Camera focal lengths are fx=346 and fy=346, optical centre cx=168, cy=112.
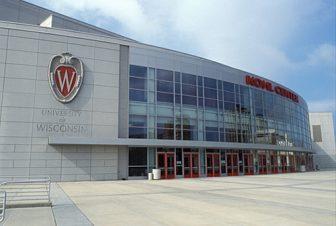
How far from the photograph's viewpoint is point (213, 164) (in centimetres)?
3403

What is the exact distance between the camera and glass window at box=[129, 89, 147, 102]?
30.1 meters

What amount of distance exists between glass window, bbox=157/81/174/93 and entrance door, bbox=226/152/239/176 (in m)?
9.34

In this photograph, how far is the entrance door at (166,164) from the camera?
30.5 meters

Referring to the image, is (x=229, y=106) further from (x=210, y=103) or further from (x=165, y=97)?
(x=165, y=97)

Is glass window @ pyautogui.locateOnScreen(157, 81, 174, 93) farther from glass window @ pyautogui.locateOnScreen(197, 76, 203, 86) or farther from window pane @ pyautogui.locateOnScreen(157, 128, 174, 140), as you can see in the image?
window pane @ pyautogui.locateOnScreen(157, 128, 174, 140)

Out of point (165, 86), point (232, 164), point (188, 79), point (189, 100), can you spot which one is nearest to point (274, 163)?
point (232, 164)

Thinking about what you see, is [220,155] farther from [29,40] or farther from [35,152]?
[29,40]

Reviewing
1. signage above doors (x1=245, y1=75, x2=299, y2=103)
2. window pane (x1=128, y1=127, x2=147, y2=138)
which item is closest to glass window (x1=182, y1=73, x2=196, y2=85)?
window pane (x1=128, y1=127, x2=147, y2=138)

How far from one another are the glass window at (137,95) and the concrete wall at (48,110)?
4.67 feet

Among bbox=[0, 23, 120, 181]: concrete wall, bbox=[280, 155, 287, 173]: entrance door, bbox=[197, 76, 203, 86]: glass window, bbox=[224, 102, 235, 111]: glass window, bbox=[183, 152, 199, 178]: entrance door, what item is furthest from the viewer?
bbox=[280, 155, 287, 173]: entrance door

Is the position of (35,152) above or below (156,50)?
below

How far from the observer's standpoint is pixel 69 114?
27.0 m

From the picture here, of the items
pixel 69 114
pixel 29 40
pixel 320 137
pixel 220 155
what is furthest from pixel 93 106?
pixel 320 137

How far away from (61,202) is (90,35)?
18909mm
